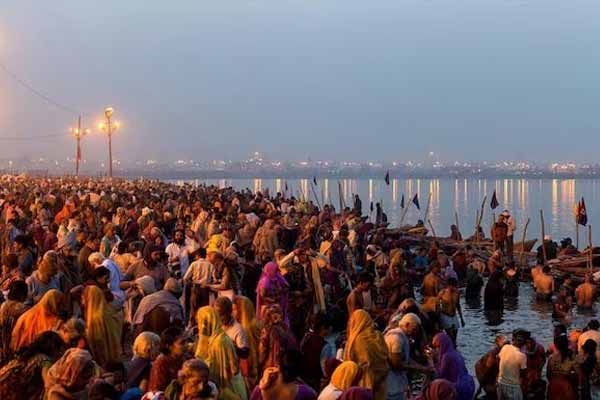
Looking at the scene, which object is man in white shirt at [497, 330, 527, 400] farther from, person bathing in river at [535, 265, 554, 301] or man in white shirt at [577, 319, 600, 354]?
person bathing in river at [535, 265, 554, 301]

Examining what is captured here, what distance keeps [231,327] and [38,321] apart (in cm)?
184

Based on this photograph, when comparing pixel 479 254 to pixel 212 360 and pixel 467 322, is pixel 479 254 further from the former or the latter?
pixel 212 360

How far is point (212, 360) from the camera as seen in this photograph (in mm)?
7289

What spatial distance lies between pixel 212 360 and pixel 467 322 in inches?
426

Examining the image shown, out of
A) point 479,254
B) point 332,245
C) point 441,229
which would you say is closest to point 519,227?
Result: point 441,229

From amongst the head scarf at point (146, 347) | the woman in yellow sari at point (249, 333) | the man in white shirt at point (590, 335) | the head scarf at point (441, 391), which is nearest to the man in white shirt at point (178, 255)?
the woman in yellow sari at point (249, 333)

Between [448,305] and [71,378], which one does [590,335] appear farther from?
[71,378]

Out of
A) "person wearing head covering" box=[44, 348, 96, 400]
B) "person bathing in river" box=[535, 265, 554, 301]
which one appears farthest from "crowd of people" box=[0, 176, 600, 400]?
"person bathing in river" box=[535, 265, 554, 301]

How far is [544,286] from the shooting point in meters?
20.1

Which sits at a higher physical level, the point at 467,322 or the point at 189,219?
the point at 189,219

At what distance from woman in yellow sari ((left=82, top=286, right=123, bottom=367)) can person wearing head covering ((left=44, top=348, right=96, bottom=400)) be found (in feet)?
8.04

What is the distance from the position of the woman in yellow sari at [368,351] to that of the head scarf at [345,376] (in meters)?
1.17

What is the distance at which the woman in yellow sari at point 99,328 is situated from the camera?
28.1 ft

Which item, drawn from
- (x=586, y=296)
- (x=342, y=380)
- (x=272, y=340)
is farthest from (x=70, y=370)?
(x=586, y=296)
